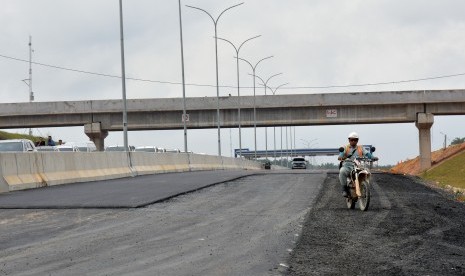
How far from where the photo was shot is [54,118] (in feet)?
257

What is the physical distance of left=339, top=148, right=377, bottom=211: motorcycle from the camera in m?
17.3

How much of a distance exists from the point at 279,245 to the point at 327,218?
406cm

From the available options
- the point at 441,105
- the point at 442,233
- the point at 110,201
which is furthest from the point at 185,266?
the point at 441,105

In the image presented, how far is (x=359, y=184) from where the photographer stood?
17.6m

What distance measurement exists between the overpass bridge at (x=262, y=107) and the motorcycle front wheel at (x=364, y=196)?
189 feet

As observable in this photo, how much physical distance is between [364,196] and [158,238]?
611 cm

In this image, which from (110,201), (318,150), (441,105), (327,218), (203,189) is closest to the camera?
(327,218)

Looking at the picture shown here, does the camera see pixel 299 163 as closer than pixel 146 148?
No

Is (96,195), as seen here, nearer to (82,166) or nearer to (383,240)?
(82,166)

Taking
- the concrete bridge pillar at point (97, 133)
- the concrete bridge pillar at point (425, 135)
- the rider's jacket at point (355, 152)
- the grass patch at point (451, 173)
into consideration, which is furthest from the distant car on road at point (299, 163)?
the rider's jacket at point (355, 152)

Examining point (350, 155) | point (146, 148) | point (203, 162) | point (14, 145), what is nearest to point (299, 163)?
point (146, 148)

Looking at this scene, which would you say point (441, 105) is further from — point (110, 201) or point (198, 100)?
Result: point (110, 201)

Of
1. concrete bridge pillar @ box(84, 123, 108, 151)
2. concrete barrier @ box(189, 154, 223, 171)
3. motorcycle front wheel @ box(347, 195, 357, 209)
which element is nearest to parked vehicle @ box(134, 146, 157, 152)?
concrete barrier @ box(189, 154, 223, 171)

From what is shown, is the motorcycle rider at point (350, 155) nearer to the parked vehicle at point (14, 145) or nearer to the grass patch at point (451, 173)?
the parked vehicle at point (14, 145)
